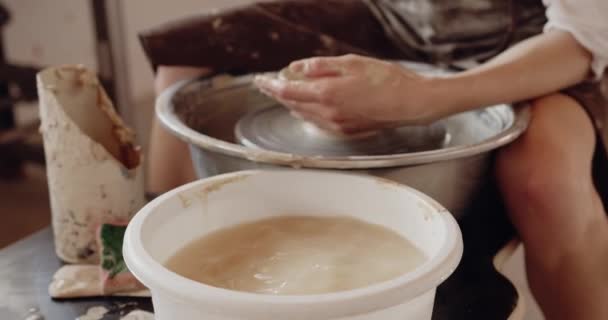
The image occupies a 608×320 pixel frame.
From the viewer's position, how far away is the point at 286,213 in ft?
2.61

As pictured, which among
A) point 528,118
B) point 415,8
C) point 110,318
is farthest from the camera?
point 415,8

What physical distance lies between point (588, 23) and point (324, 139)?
432 millimetres

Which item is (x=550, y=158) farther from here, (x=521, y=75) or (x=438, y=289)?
(x=438, y=289)

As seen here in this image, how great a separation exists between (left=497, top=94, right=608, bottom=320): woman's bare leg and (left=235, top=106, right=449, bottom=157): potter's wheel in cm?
13

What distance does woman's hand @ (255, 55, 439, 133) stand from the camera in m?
0.87

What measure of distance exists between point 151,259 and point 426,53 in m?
0.85

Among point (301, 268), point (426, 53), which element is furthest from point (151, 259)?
point (426, 53)

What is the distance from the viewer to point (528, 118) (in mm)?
960

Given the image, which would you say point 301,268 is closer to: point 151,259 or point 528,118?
point 151,259

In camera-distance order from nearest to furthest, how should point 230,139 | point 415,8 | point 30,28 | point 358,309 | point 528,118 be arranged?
point 358,309
point 528,118
point 230,139
point 415,8
point 30,28

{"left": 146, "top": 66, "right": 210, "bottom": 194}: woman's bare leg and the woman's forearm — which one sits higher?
the woman's forearm

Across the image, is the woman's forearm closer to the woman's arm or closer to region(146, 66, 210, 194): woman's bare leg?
the woman's arm

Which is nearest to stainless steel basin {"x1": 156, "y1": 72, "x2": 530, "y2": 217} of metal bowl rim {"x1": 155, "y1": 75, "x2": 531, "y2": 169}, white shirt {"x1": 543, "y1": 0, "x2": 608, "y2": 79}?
metal bowl rim {"x1": 155, "y1": 75, "x2": 531, "y2": 169}

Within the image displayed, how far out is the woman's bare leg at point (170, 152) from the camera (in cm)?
119
